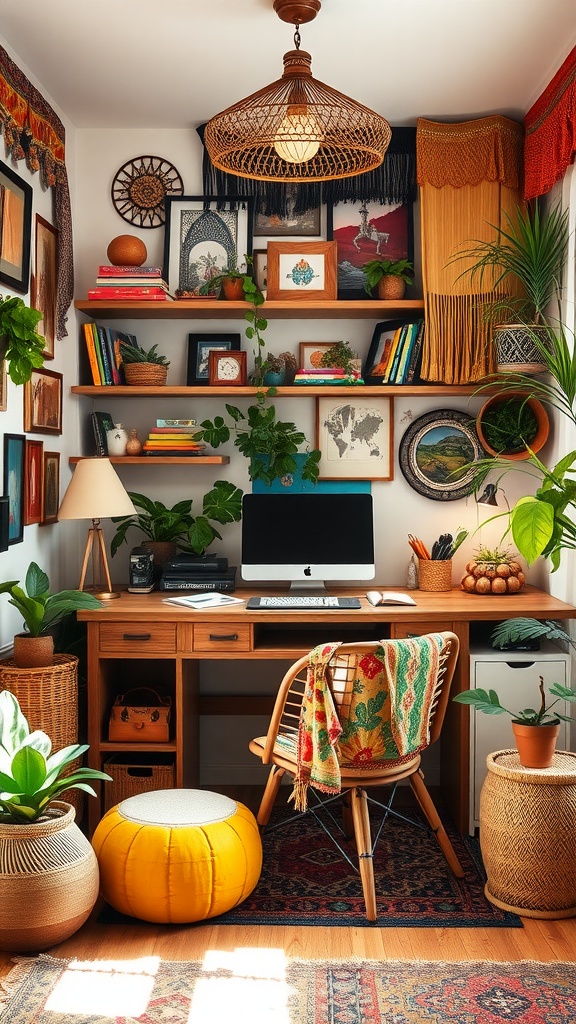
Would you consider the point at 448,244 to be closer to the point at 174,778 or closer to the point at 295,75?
the point at 295,75

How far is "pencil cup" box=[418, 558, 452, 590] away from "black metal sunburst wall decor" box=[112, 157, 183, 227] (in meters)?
1.77

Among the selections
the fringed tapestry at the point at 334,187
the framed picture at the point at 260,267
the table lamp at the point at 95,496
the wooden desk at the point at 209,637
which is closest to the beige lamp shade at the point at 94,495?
the table lamp at the point at 95,496

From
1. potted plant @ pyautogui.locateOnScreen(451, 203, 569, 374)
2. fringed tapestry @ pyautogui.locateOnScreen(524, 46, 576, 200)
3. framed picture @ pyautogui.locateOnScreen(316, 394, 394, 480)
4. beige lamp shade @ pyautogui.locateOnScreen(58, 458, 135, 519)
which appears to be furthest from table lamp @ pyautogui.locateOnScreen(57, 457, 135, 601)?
fringed tapestry @ pyautogui.locateOnScreen(524, 46, 576, 200)

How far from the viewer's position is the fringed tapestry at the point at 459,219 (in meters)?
3.64

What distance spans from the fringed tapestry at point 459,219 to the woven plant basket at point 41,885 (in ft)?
7.04

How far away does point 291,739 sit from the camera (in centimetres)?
291

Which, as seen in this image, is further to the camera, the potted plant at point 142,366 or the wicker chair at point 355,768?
the potted plant at point 142,366

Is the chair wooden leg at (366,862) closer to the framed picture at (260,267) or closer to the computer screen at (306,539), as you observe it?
the computer screen at (306,539)

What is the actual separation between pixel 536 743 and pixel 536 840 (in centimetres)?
27

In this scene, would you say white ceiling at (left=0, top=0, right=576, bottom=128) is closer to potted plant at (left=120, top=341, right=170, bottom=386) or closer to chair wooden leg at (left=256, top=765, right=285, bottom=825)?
potted plant at (left=120, top=341, right=170, bottom=386)

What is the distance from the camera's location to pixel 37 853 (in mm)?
2455

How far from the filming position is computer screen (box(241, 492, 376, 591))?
11.8ft

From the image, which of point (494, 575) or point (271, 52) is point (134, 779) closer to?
point (494, 575)

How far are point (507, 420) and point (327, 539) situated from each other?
860 millimetres
